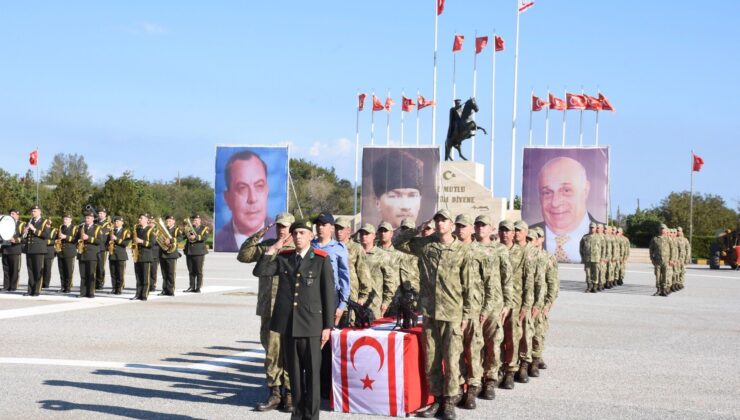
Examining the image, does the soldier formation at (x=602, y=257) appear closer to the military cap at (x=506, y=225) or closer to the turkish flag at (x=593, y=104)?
the military cap at (x=506, y=225)

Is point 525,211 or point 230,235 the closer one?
point 525,211

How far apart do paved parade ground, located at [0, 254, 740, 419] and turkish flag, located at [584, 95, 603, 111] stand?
28.7 m

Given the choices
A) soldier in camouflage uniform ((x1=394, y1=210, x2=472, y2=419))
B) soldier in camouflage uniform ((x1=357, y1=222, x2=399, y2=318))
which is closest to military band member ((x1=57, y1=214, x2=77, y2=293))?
soldier in camouflage uniform ((x1=357, y1=222, x2=399, y2=318))

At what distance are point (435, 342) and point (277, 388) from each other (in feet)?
4.83

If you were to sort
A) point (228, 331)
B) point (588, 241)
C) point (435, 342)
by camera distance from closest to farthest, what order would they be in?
1. point (435, 342)
2. point (228, 331)
3. point (588, 241)

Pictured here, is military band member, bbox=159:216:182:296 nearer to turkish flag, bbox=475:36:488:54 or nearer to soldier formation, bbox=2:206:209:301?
soldier formation, bbox=2:206:209:301

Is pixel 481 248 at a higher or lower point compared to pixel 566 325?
higher

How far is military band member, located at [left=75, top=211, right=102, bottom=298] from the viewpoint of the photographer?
61.2 feet

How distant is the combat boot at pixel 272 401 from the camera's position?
7.91m

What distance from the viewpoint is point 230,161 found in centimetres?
4528

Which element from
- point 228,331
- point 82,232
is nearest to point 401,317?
point 228,331

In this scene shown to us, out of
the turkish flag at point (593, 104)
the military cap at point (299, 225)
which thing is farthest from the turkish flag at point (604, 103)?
the military cap at point (299, 225)

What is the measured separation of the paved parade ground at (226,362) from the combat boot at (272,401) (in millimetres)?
118

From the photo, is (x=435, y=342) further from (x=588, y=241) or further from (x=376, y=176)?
(x=376, y=176)
